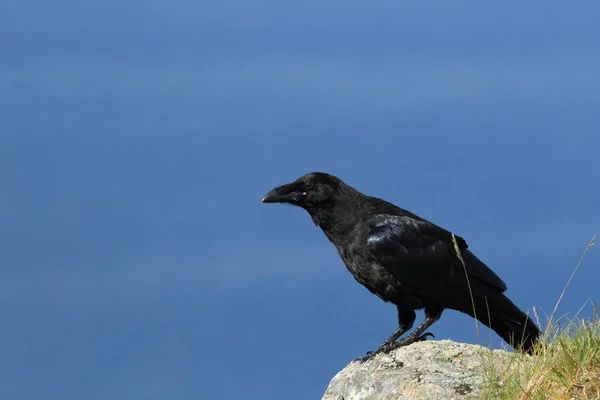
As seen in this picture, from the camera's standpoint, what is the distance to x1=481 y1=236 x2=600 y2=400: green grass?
18.6 feet

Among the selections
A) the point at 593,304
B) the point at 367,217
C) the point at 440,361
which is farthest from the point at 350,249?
the point at 593,304

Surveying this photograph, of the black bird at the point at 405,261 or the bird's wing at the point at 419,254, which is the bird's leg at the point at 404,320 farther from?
the bird's wing at the point at 419,254

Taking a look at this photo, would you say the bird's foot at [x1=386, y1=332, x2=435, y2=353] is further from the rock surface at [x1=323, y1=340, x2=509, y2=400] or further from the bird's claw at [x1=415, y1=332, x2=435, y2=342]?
the rock surface at [x1=323, y1=340, x2=509, y2=400]

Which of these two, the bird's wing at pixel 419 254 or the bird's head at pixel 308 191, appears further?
the bird's head at pixel 308 191

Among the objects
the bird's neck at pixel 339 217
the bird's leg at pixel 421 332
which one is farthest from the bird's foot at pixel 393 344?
the bird's neck at pixel 339 217

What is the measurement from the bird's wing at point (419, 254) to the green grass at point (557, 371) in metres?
1.56

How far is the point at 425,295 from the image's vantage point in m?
7.56

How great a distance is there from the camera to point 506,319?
759cm

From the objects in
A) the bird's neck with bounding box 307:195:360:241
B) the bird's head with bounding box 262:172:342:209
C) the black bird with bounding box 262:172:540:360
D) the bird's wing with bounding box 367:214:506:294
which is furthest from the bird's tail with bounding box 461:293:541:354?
the bird's head with bounding box 262:172:342:209

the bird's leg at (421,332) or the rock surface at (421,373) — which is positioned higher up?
the bird's leg at (421,332)

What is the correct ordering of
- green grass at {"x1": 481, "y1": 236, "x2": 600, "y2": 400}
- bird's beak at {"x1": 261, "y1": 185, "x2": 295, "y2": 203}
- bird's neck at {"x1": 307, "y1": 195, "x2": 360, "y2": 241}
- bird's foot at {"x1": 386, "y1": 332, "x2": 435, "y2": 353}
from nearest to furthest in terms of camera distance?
1. green grass at {"x1": 481, "y1": 236, "x2": 600, "y2": 400}
2. bird's foot at {"x1": 386, "y1": 332, "x2": 435, "y2": 353}
3. bird's neck at {"x1": 307, "y1": 195, "x2": 360, "y2": 241}
4. bird's beak at {"x1": 261, "y1": 185, "x2": 295, "y2": 203}

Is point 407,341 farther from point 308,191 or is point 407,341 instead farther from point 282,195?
point 282,195

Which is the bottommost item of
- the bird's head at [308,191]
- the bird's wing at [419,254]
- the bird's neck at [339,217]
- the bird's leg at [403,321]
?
the bird's leg at [403,321]

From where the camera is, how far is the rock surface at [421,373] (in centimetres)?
605
